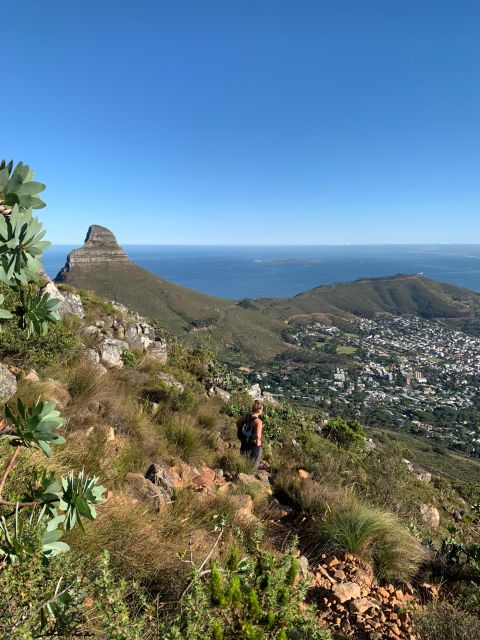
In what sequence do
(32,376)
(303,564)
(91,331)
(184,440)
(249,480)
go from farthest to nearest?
(91,331)
(184,440)
(32,376)
(249,480)
(303,564)

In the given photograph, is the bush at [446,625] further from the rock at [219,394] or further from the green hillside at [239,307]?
the green hillside at [239,307]

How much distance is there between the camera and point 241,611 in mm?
1692

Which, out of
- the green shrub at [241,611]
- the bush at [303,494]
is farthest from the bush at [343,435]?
the green shrub at [241,611]

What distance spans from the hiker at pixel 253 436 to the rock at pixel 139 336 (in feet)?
16.1

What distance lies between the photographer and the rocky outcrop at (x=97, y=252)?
83562 millimetres

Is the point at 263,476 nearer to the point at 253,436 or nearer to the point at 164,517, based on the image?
the point at 253,436

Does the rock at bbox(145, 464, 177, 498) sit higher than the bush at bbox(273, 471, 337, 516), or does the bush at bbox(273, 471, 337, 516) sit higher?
the rock at bbox(145, 464, 177, 498)

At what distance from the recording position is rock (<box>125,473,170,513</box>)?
3.45 m

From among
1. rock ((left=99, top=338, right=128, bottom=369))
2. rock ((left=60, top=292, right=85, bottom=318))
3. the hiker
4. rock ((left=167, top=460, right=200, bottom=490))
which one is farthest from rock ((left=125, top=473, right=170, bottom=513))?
rock ((left=60, top=292, right=85, bottom=318))

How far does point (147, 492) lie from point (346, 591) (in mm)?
2020

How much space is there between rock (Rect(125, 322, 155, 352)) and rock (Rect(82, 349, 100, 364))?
2.07 metres

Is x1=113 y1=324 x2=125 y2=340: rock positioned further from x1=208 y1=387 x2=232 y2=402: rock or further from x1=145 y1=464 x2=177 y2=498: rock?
x1=145 y1=464 x2=177 y2=498: rock

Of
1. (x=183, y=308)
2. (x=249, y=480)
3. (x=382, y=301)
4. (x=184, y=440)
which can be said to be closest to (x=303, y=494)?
(x=249, y=480)

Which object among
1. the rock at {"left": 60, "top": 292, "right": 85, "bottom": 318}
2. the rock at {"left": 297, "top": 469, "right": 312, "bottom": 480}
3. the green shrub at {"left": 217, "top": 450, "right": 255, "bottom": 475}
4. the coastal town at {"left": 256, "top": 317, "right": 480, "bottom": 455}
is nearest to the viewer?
the green shrub at {"left": 217, "top": 450, "right": 255, "bottom": 475}
